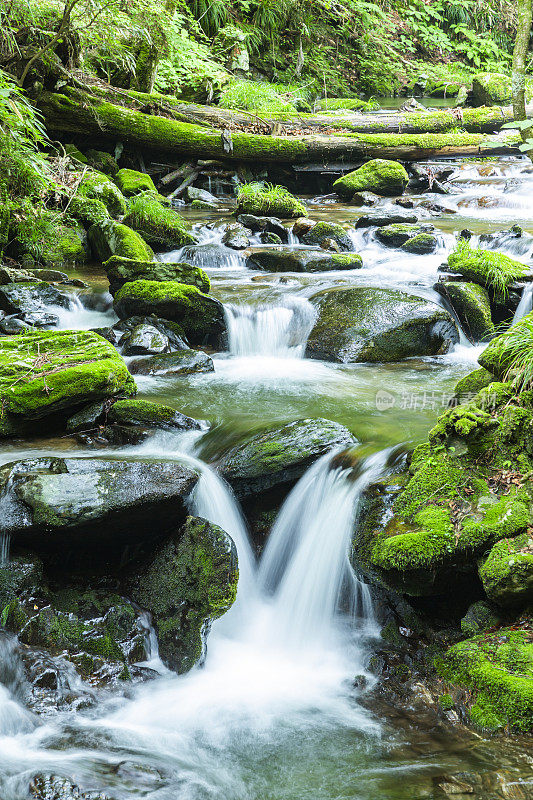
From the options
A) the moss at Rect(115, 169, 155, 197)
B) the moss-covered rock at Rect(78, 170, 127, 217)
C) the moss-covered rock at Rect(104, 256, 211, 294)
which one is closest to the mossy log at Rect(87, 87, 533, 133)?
the moss at Rect(115, 169, 155, 197)

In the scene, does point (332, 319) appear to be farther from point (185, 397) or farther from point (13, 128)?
point (13, 128)

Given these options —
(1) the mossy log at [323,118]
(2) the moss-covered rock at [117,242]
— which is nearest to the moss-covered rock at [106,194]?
(2) the moss-covered rock at [117,242]

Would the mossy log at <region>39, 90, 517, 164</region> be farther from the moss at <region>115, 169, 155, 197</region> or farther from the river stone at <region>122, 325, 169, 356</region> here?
the river stone at <region>122, 325, 169, 356</region>

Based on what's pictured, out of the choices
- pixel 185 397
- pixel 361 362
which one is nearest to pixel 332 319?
pixel 361 362

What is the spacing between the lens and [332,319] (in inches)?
281

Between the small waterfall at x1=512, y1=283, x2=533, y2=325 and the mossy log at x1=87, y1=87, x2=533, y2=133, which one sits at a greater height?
the mossy log at x1=87, y1=87, x2=533, y2=133

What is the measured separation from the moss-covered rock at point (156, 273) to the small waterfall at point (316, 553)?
4129mm

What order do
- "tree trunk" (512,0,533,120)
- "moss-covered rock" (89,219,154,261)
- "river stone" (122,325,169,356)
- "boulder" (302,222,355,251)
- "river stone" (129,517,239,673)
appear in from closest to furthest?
"river stone" (129,517,239,673) → "tree trunk" (512,0,533,120) → "river stone" (122,325,169,356) → "moss-covered rock" (89,219,154,261) → "boulder" (302,222,355,251)

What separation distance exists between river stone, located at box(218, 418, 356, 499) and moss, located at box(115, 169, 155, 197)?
8.76 meters

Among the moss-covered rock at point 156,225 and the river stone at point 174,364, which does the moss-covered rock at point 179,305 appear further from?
the moss-covered rock at point 156,225

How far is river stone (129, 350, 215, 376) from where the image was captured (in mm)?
6227

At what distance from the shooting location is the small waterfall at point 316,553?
3734mm

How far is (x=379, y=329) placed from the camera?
22.4 feet

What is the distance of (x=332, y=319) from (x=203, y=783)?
5340 mm
